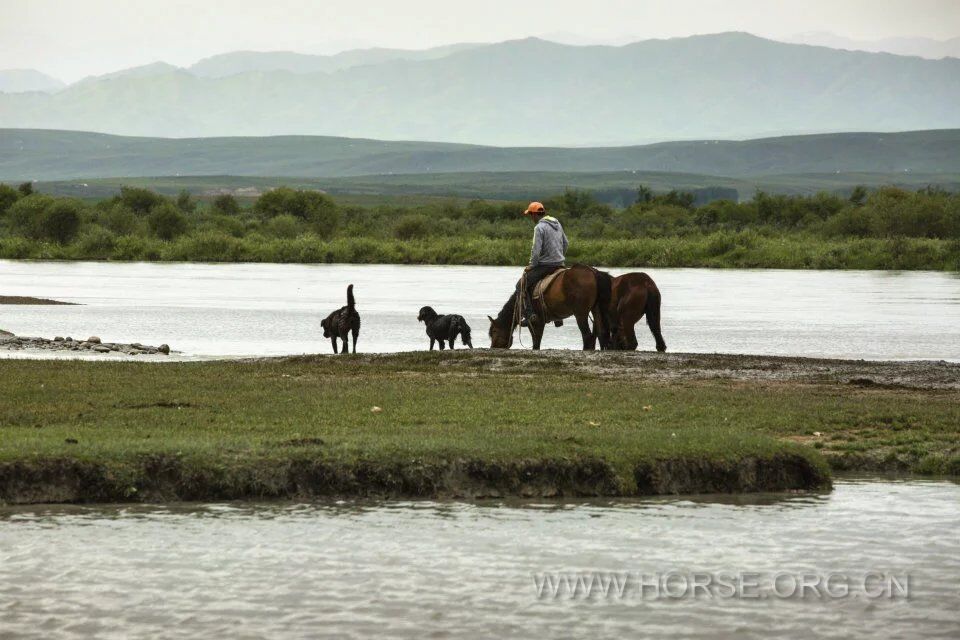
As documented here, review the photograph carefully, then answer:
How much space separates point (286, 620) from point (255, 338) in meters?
22.0

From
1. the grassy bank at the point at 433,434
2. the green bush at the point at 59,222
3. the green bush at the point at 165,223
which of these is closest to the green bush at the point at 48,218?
the green bush at the point at 59,222

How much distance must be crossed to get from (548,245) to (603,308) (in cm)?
128

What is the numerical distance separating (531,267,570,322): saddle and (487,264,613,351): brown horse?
15 millimetres

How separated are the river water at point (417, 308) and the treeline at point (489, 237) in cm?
614

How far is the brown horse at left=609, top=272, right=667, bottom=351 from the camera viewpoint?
77.2 feet

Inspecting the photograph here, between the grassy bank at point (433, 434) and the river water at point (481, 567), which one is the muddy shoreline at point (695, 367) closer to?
the grassy bank at point (433, 434)

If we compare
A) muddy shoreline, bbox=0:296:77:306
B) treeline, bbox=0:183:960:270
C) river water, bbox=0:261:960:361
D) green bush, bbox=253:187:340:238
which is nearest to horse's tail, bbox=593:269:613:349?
river water, bbox=0:261:960:361

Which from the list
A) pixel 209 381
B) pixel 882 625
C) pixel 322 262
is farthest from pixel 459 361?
pixel 322 262

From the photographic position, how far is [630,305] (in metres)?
23.5

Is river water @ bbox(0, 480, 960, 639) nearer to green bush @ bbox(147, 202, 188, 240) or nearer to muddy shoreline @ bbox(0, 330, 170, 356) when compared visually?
muddy shoreline @ bbox(0, 330, 170, 356)

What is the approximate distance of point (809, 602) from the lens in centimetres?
1048

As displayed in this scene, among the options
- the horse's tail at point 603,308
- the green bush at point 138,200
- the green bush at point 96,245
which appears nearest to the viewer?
the horse's tail at point 603,308

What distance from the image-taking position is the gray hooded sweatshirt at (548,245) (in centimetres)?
2316

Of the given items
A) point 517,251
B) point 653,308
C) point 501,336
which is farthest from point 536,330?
point 517,251
